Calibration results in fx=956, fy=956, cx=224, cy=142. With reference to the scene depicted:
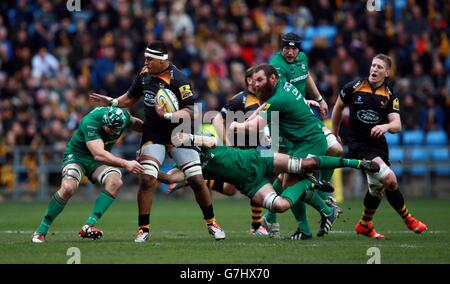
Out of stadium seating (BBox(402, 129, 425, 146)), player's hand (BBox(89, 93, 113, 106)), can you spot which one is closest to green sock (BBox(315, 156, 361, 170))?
player's hand (BBox(89, 93, 113, 106))

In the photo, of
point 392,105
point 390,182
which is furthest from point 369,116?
point 390,182

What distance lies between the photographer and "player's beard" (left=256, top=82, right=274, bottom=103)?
11.7 metres

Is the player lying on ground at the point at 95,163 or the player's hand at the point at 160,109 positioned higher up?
the player's hand at the point at 160,109

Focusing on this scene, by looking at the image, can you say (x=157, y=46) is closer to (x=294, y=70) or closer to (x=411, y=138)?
(x=294, y=70)

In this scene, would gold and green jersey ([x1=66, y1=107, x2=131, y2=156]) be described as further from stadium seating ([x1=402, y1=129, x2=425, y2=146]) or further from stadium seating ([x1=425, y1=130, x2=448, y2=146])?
stadium seating ([x1=425, y1=130, x2=448, y2=146])

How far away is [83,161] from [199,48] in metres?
13.2

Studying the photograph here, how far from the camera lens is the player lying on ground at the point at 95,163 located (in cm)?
1170

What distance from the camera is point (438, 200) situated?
21.5m

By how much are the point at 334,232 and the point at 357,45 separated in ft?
39.6

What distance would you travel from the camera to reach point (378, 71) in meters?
12.5

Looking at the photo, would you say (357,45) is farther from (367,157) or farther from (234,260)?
(234,260)

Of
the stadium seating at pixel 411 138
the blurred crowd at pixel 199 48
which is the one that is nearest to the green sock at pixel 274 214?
the blurred crowd at pixel 199 48

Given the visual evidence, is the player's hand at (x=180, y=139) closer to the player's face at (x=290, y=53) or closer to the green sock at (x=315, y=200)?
the green sock at (x=315, y=200)

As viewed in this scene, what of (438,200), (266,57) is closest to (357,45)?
(266,57)
